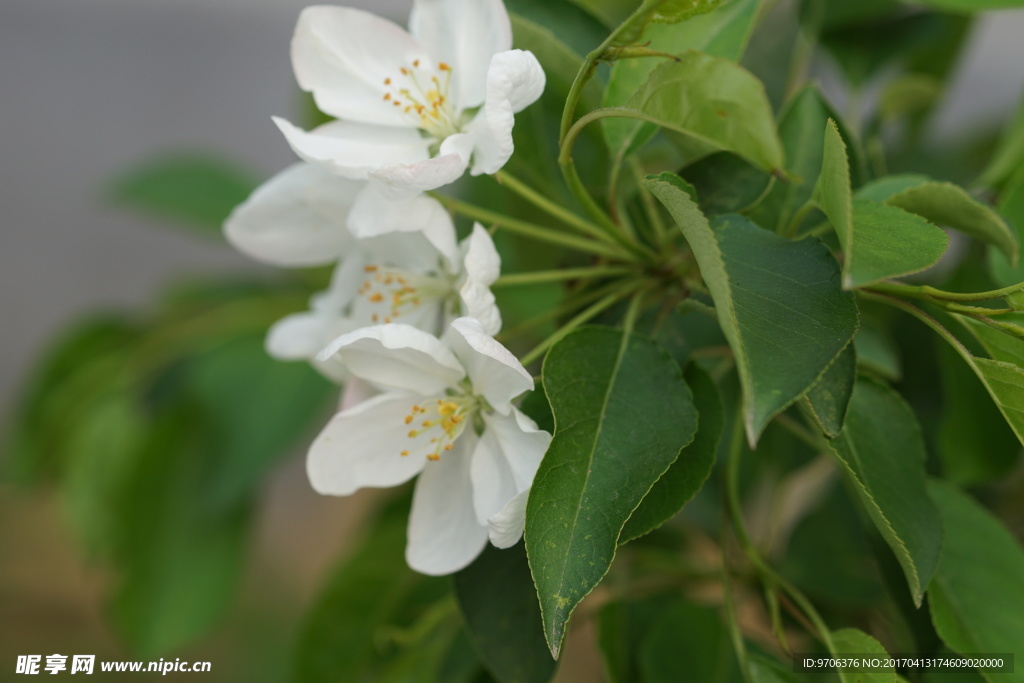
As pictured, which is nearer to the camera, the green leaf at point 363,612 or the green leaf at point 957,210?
the green leaf at point 957,210

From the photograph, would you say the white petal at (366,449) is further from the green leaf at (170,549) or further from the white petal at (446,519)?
the green leaf at (170,549)

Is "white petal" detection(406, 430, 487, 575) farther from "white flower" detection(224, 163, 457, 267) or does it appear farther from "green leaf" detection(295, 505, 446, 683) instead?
"green leaf" detection(295, 505, 446, 683)

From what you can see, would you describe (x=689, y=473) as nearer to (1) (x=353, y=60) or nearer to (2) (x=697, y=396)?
(2) (x=697, y=396)

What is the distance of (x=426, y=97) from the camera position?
1.23 feet

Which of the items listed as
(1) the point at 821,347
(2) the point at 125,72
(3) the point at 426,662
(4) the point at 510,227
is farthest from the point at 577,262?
(2) the point at 125,72

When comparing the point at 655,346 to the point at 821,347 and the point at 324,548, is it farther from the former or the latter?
Result: the point at 324,548

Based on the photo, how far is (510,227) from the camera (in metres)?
0.38

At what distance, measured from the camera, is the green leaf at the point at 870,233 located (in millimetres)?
241

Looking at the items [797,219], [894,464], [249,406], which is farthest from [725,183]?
[249,406]

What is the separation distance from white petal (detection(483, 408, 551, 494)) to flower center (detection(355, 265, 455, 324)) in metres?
0.10

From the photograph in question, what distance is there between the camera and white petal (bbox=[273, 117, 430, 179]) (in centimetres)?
32

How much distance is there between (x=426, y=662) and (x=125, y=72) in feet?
4.86

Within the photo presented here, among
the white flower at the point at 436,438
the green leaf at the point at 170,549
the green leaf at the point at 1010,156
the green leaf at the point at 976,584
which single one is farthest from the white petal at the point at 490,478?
the green leaf at the point at 170,549

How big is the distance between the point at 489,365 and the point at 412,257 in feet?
0.36
